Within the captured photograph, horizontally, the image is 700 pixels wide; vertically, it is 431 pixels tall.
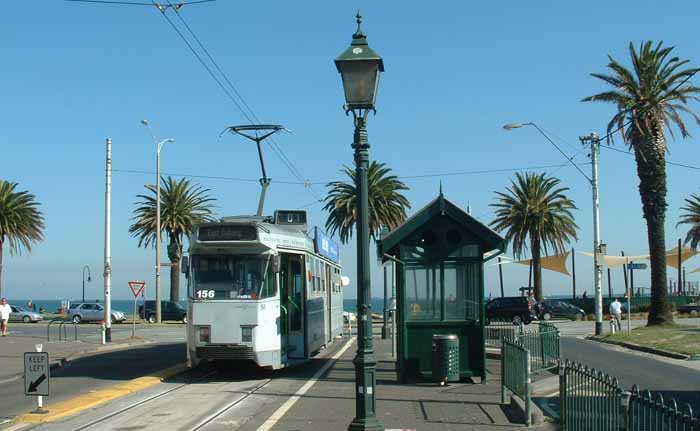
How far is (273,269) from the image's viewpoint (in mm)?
18188

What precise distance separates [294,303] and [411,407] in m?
6.17

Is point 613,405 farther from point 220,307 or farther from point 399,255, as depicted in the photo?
point 220,307

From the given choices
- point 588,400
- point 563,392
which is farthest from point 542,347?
point 588,400

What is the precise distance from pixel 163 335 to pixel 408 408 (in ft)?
95.5

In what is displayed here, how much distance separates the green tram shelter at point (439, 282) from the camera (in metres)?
17.6

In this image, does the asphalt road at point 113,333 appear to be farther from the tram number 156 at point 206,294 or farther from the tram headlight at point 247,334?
the tram headlight at point 247,334

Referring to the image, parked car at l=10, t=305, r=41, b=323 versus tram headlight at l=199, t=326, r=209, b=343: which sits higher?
tram headlight at l=199, t=326, r=209, b=343

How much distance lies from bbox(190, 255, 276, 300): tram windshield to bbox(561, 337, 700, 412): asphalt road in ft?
26.1

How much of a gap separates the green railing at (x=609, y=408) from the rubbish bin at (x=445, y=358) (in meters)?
6.44

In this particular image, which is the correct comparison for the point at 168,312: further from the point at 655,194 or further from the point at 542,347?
the point at 542,347

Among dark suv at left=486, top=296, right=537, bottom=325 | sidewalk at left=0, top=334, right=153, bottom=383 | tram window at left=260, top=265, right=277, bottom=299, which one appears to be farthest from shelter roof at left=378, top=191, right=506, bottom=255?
dark suv at left=486, top=296, right=537, bottom=325

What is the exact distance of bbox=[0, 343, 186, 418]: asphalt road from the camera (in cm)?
1598

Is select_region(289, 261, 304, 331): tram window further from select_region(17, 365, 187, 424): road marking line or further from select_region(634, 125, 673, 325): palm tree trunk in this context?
select_region(634, 125, 673, 325): palm tree trunk

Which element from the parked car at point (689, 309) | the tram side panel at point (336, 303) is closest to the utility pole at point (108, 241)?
the tram side panel at point (336, 303)
